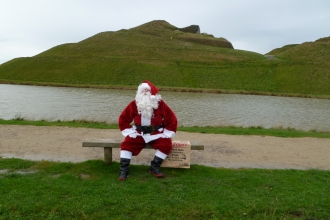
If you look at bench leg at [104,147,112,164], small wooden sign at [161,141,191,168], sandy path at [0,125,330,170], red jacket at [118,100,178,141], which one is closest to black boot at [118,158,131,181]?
red jacket at [118,100,178,141]

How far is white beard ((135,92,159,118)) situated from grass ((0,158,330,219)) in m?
1.23

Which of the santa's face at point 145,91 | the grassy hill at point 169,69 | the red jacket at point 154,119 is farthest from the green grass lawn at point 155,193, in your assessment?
the grassy hill at point 169,69

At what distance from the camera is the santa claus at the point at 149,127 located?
5.84 metres

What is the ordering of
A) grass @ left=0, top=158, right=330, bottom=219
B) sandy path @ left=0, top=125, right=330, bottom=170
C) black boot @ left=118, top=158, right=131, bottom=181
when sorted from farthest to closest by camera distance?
sandy path @ left=0, top=125, right=330, bottom=170 < black boot @ left=118, top=158, right=131, bottom=181 < grass @ left=0, top=158, right=330, bottom=219

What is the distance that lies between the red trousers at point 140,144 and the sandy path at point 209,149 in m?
1.20

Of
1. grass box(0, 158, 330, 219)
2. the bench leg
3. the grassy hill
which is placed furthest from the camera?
the grassy hill

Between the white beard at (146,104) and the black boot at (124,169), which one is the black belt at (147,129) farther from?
the black boot at (124,169)

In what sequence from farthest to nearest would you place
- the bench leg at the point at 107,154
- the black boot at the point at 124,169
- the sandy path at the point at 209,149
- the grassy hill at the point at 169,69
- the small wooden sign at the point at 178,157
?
the grassy hill at the point at 169,69
the sandy path at the point at 209,149
the bench leg at the point at 107,154
the small wooden sign at the point at 178,157
the black boot at the point at 124,169

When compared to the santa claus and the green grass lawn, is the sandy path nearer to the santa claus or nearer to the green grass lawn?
the green grass lawn

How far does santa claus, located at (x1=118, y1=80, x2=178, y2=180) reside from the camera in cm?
584

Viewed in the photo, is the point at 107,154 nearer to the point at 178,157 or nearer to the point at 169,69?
the point at 178,157

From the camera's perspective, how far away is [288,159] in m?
7.88

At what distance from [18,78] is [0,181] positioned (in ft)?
171

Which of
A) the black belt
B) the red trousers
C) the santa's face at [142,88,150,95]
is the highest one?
the santa's face at [142,88,150,95]
